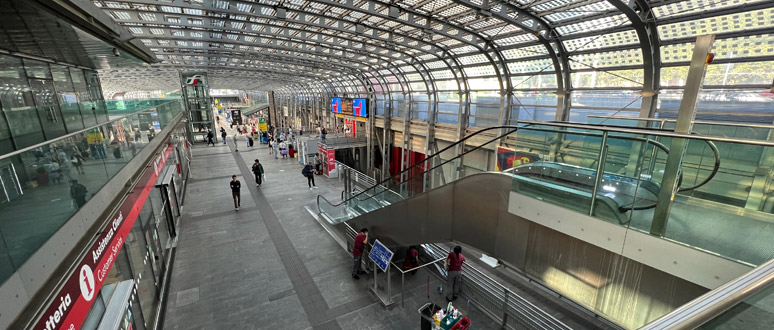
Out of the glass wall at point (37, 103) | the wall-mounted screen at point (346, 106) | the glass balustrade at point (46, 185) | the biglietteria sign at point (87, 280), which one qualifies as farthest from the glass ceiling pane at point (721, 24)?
the wall-mounted screen at point (346, 106)

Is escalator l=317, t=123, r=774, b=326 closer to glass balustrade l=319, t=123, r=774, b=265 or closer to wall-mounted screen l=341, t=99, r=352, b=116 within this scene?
glass balustrade l=319, t=123, r=774, b=265

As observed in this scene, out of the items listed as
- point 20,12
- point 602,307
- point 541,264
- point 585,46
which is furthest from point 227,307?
point 585,46

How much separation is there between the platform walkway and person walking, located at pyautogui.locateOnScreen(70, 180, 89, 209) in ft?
12.0

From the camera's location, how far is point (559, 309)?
654cm

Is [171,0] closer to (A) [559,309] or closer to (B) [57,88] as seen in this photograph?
(B) [57,88]

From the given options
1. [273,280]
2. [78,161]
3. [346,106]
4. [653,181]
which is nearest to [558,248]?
[653,181]

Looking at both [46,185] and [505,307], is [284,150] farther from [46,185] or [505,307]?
[46,185]

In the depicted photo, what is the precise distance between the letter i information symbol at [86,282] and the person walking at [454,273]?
18.3ft

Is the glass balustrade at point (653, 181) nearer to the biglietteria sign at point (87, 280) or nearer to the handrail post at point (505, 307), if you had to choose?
the handrail post at point (505, 307)

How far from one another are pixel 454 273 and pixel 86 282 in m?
5.81

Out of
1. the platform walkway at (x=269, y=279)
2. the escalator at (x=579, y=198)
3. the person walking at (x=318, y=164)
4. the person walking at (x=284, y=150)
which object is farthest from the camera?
the person walking at (x=284, y=150)

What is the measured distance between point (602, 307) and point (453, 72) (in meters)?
13.8

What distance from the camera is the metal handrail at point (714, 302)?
98cm

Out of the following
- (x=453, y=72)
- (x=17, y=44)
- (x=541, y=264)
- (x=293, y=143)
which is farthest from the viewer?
(x=293, y=143)
